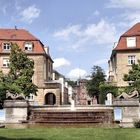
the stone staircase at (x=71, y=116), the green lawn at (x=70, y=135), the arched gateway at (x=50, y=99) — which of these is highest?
the arched gateway at (x=50, y=99)

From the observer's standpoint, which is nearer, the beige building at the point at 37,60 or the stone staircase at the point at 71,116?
the stone staircase at the point at 71,116

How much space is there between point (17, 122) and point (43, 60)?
39.2m

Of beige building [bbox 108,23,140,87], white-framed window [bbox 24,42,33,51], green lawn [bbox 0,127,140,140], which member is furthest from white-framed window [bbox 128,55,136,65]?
green lawn [bbox 0,127,140,140]

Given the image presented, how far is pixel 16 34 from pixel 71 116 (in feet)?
135

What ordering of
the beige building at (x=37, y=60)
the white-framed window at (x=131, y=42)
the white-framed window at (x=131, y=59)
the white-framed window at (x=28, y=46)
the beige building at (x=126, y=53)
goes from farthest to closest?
the white-framed window at (x=28, y=46), the beige building at (x=37, y=60), the white-framed window at (x=131, y=42), the white-framed window at (x=131, y=59), the beige building at (x=126, y=53)

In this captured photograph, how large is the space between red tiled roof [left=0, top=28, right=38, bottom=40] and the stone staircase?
3814 centimetres

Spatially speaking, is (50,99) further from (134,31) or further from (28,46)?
(134,31)

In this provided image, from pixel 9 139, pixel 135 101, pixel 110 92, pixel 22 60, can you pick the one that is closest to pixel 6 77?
pixel 22 60

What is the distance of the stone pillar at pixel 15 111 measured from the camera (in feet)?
97.5

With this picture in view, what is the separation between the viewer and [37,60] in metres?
67.5

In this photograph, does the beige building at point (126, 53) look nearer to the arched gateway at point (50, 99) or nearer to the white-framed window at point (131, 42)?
the white-framed window at point (131, 42)

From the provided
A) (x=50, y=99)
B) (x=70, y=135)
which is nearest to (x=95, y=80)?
(x=50, y=99)

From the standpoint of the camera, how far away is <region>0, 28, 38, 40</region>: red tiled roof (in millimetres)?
68625

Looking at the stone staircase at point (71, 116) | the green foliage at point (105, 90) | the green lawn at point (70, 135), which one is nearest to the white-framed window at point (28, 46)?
the green foliage at point (105, 90)
